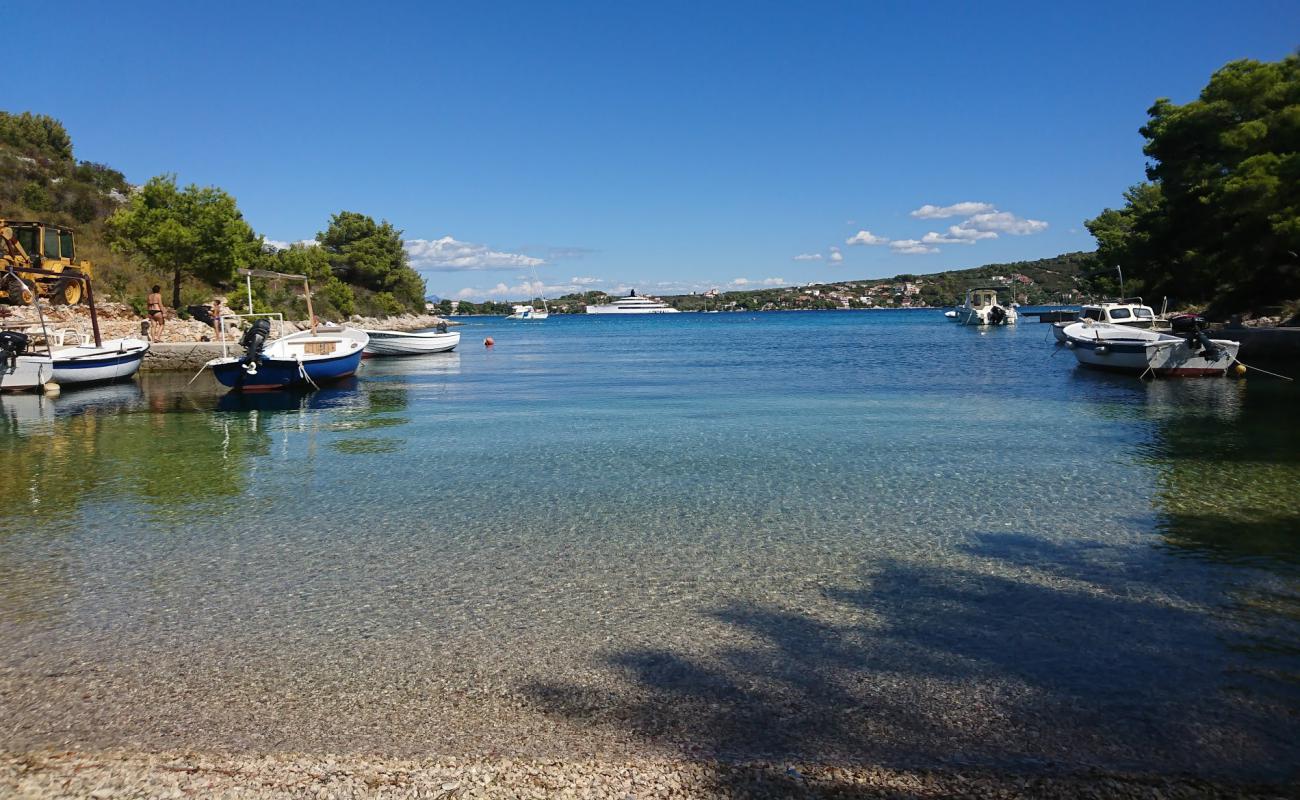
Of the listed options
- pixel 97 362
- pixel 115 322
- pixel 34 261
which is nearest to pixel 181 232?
pixel 115 322

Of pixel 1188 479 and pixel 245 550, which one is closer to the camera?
pixel 245 550

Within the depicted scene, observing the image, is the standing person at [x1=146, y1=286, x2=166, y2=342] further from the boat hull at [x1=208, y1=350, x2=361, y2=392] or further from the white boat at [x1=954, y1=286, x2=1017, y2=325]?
the white boat at [x1=954, y1=286, x2=1017, y2=325]

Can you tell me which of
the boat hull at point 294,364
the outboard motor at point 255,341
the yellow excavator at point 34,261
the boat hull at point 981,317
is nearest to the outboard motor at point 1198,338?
the boat hull at point 294,364

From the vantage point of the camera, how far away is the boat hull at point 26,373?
26.1 meters

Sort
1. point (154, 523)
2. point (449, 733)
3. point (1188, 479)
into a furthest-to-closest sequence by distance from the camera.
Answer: point (1188, 479)
point (154, 523)
point (449, 733)

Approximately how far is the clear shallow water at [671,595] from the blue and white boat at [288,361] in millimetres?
8578

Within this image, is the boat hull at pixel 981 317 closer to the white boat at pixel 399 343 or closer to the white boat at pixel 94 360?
the white boat at pixel 399 343

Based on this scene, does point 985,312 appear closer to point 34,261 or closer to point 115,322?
point 115,322

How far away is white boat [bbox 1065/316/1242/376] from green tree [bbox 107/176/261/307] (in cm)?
3931

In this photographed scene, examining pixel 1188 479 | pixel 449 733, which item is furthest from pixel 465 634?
pixel 1188 479

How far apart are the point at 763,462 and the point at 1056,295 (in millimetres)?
180730

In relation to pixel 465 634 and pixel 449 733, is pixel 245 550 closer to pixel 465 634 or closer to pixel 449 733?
pixel 465 634

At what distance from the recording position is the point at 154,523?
1012cm

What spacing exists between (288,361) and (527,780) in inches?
986
